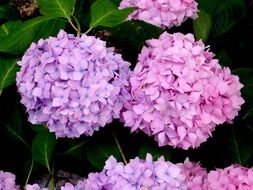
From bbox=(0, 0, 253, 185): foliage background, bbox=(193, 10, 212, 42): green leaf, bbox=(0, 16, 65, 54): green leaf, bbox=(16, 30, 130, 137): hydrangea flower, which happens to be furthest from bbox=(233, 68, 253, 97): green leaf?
bbox=(0, 16, 65, 54): green leaf

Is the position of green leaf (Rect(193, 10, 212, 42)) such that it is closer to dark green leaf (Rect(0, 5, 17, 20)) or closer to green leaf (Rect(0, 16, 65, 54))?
green leaf (Rect(0, 16, 65, 54))

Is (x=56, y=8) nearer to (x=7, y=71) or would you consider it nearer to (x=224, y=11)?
(x=7, y=71)

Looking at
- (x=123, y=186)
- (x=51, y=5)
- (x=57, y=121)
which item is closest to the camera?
(x=123, y=186)

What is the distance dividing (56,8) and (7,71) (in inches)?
7.2

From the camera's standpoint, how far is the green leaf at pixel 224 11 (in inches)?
59.4

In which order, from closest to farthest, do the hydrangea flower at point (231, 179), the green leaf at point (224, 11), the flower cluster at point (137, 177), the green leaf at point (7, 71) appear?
1. the flower cluster at point (137, 177)
2. the hydrangea flower at point (231, 179)
3. the green leaf at point (7, 71)
4. the green leaf at point (224, 11)

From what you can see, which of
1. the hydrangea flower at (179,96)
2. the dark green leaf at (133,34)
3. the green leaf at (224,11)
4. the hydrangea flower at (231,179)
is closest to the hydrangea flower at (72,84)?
the hydrangea flower at (179,96)

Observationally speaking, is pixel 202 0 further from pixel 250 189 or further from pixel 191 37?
pixel 250 189

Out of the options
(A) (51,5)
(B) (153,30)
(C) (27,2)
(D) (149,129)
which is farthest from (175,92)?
(C) (27,2)

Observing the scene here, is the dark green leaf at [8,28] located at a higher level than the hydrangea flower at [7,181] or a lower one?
higher

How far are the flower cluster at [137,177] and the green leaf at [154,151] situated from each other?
0.11 m

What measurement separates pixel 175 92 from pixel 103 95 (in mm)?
141

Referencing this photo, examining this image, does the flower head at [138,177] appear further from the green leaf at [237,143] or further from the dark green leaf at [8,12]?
the dark green leaf at [8,12]

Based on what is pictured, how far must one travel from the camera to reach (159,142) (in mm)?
1232
